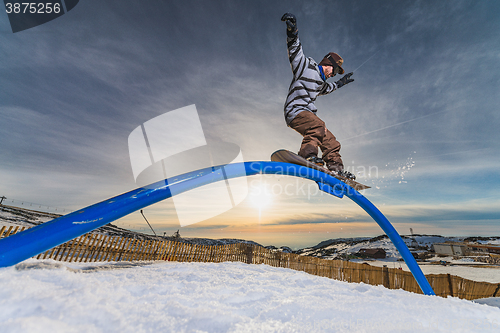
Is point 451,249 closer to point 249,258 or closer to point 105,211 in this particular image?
point 249,258

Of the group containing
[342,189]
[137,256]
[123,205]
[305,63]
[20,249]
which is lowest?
[137,256]

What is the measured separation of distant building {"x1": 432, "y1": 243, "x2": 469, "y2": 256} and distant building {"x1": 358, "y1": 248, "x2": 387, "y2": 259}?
250 inches

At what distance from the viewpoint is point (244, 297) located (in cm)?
193

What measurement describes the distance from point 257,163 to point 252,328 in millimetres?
1334

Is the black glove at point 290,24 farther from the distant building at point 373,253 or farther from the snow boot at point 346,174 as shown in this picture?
the distant building at point 373,253

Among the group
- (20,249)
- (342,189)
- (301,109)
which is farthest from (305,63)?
(20,249)

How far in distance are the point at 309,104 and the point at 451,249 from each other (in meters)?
35.5

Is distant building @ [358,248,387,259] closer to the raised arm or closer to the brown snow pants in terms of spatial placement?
the brown snow pants

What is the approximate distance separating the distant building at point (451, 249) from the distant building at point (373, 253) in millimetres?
6360

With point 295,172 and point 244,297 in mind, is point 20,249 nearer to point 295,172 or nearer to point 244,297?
point 244,297

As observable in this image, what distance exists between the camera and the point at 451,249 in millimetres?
25531

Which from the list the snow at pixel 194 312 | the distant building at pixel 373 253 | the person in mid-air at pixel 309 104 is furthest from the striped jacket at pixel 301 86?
the distant building at pixel 373 253

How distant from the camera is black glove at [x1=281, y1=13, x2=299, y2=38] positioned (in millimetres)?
2381

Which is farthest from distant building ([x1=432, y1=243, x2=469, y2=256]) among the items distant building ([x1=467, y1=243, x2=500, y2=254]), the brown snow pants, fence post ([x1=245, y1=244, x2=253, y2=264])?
the brown snow pants
